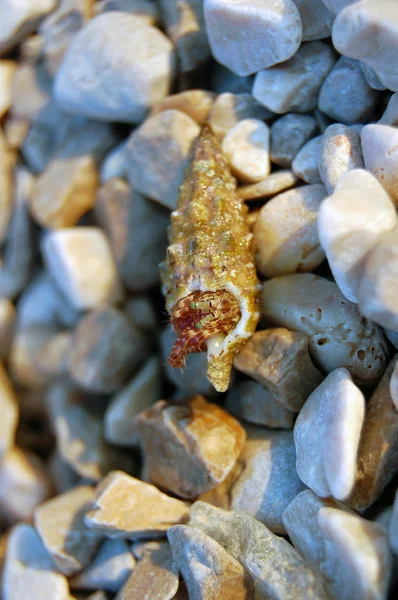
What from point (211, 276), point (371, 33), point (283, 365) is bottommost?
point (283, 365)

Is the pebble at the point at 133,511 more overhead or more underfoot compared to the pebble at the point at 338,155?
more underfoot

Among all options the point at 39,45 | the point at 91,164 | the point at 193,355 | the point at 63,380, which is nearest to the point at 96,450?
the point at 63,380

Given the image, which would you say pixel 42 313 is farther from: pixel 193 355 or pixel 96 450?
pixel 193 355

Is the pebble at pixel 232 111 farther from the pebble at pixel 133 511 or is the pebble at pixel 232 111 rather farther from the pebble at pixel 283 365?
the pebble at pixel 133 511

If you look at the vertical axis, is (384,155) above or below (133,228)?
above

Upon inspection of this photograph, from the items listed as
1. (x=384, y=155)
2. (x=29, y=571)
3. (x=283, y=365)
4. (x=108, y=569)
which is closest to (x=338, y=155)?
(x=384, y=155)

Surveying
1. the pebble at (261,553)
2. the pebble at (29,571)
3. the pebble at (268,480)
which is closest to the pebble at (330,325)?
the pebble at (268,480)

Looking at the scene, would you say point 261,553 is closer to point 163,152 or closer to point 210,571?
point 210,571
